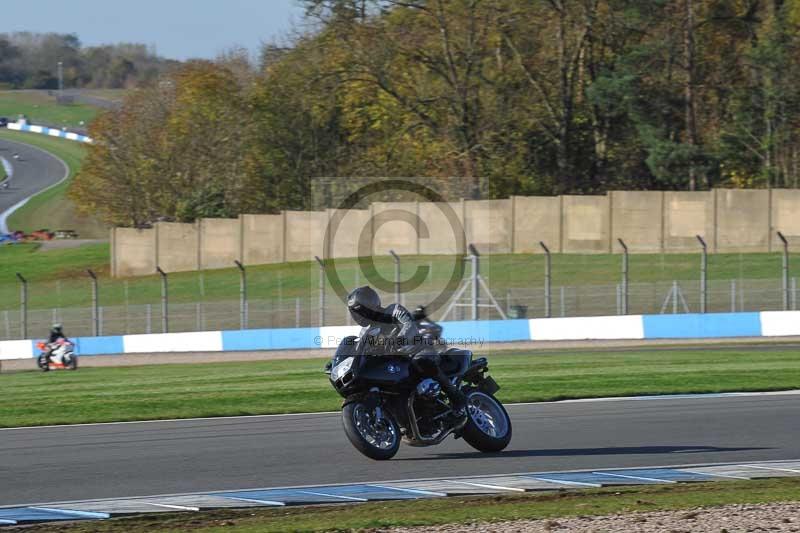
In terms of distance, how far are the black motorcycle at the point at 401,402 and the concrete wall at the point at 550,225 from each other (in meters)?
31.8

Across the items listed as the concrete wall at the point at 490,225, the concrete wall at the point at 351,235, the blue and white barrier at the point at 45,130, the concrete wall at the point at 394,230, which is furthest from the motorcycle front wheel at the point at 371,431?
the blue and white barrier at the point at 45,130

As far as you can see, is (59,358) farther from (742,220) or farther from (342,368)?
(742,220)

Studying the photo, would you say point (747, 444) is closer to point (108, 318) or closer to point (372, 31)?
point (108, 318)

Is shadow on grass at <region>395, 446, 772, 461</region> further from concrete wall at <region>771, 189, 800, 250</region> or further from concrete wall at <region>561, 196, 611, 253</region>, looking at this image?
concrete wall at <region>561, 196, 611, 253</region>

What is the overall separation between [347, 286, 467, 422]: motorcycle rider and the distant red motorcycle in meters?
19.0

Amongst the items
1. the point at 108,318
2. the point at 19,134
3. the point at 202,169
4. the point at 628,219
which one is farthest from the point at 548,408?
the point at 19,134

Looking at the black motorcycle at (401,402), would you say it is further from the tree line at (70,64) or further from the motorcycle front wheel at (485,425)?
the tree line at (70,64)

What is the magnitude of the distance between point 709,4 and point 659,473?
46431 millimetres

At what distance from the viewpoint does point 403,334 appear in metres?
10.8

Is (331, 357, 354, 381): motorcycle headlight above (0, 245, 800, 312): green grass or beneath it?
beneath

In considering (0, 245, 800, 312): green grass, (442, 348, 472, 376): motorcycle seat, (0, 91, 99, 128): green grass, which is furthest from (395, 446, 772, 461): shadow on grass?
(0, 91, 99, 128): green grass

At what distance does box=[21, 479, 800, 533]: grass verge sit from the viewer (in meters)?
8.33

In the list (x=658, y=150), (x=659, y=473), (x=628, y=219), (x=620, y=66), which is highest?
(x=620, y=66)

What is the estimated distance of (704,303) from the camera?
32.0m
